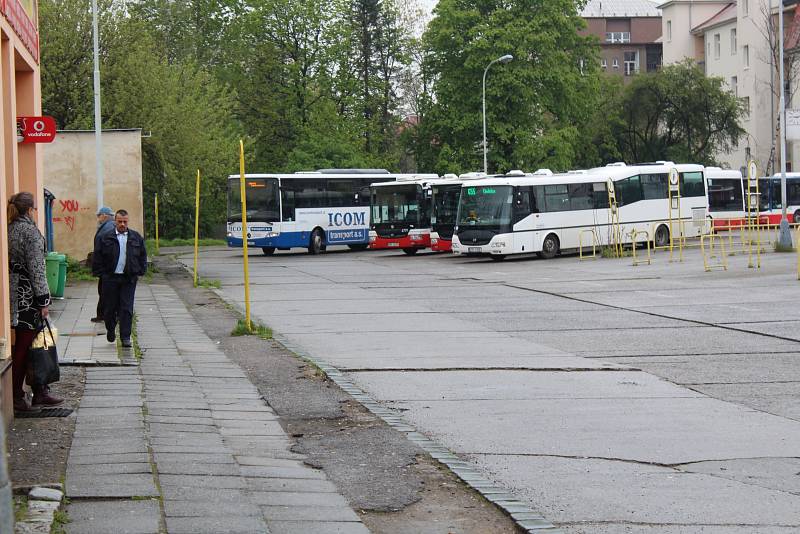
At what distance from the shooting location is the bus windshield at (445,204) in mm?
43812

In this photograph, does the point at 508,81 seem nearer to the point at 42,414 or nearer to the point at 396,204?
the point at 396,204

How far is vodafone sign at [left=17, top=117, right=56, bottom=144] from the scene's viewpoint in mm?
13602

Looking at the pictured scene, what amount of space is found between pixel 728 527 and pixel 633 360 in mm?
7794

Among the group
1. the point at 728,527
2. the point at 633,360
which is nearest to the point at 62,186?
the point at 633,360

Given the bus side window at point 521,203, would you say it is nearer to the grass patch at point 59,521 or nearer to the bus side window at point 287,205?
the bus side window at point 287,205

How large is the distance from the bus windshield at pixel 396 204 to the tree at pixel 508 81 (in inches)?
696

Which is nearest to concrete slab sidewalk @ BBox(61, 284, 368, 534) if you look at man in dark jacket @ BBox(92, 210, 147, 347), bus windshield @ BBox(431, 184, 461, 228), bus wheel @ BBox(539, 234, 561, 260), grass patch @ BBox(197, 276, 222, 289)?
man in dark jacket @ BBox(92, 210, 147, 347)

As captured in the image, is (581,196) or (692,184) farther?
(692,184)

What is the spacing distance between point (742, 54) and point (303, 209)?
48675 mm

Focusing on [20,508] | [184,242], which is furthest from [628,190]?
[20,508]

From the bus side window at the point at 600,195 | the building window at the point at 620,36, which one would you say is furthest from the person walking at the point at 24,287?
the building window at the point at 620,36

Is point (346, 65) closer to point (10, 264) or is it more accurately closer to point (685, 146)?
point (685, 146)

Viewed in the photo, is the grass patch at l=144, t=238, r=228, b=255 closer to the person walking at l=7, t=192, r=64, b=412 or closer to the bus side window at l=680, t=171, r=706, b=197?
the bus side window at l=680, t=171, r=706, b=197

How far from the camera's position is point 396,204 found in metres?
46.0
